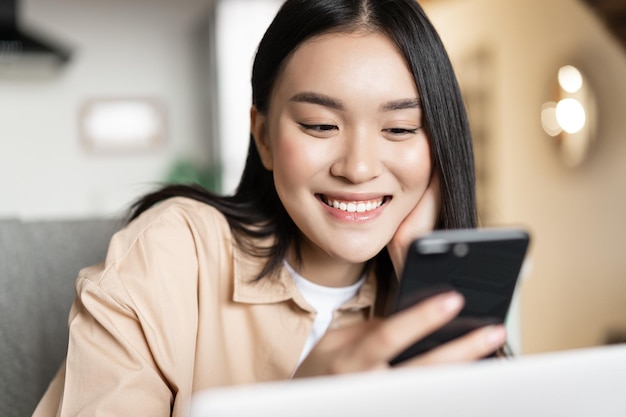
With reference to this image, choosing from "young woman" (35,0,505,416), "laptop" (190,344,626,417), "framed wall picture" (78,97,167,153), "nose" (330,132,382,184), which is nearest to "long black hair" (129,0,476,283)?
"young woman" (35,0,505,416)

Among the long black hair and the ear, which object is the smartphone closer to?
the long black hair

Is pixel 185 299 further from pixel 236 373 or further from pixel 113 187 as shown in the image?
pixel 113 187

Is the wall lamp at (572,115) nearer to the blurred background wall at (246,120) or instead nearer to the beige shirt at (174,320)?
the blurred background wall at (246,120)

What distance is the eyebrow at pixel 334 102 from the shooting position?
3.35 feet

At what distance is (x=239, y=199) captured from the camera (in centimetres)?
132

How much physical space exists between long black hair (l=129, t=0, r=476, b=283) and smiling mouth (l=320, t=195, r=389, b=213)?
0.40ft

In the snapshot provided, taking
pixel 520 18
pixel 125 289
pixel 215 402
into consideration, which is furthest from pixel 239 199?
pixel 520 18

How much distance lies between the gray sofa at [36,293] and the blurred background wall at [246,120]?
9.28 ft

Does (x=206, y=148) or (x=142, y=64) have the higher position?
(x=142, y=64)

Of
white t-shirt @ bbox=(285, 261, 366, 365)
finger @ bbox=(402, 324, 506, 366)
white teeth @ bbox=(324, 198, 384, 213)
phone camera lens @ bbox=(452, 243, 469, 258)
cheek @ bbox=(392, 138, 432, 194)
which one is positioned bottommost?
white t-shirt @ bbox=(285, 261, 366, 365)

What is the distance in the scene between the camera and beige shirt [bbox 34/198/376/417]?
97cm

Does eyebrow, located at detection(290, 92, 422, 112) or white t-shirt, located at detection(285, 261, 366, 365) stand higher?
eyebrow, located at detection(290, 92, 422, 112)

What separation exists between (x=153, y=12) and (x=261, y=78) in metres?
3.97

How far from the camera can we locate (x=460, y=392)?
529mm
